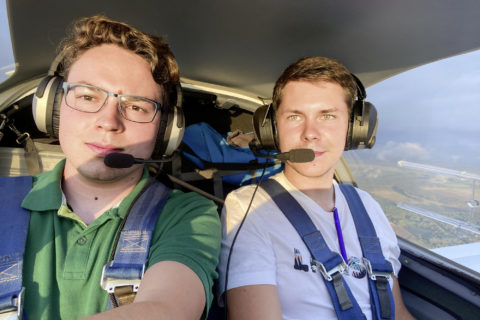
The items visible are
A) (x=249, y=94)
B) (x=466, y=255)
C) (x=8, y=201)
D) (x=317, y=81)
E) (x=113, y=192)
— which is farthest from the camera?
(x=249, y=94)

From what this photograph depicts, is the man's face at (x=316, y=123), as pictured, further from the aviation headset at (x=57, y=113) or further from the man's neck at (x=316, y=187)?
the aviation headset at (x=57, y=113)

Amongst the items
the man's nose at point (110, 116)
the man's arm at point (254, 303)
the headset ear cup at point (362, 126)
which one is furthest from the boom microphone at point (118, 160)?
the headset ear cup at point (362, 126)

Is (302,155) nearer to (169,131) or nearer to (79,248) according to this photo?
(169,131)

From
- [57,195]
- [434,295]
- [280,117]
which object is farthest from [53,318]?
[434,295]

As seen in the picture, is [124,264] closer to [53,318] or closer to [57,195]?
[53,318]

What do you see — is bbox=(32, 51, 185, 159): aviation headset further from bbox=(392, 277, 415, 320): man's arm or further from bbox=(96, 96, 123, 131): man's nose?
bbox=(392, 277, 415, 320): man's arm

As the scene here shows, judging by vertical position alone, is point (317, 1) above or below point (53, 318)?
above
